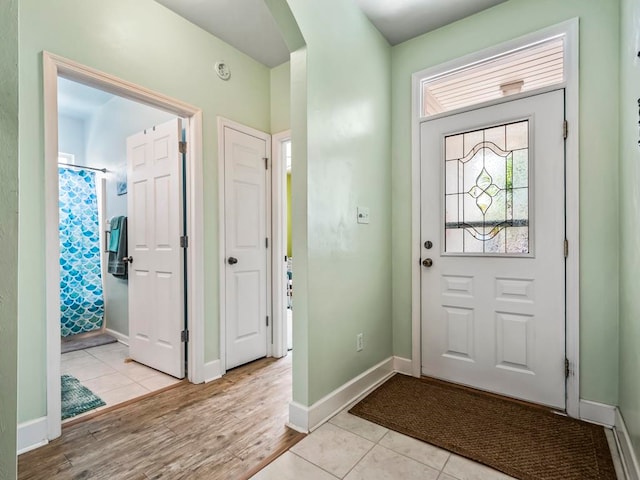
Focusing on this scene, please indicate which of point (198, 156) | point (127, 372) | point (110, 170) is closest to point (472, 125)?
point (198, 156)

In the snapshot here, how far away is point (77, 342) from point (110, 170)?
1916mm

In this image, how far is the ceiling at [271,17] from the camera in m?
2.23

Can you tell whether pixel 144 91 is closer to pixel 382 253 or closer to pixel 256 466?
pixel 382 253

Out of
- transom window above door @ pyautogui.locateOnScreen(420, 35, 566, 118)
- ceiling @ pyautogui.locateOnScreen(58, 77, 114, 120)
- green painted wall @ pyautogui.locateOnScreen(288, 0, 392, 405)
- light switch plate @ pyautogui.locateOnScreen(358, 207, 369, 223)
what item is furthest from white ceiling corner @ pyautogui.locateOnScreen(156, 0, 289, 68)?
ceiling @ pyautogui.locateOnScreen(58, 77, 114, 120)

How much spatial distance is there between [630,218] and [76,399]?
338cm

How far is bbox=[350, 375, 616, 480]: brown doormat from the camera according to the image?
1.54 m

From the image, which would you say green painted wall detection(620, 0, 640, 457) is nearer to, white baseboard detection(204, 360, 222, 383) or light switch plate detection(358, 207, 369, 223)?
light switch plate detection(358, 207, 369, 223)

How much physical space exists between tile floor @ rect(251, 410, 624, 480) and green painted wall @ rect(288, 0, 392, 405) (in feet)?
0.83

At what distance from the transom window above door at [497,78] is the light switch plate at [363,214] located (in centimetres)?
90

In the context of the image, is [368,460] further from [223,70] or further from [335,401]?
[223,70]

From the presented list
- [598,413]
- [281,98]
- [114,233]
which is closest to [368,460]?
[598,413]

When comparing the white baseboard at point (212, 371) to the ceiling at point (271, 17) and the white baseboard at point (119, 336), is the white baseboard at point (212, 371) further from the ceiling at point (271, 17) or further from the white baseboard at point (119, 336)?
the ceiling at point (271, 17)

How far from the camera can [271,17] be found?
94.2 inches

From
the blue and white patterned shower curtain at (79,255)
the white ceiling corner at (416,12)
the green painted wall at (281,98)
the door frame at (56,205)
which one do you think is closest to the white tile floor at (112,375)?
the door frame at (56,205)
